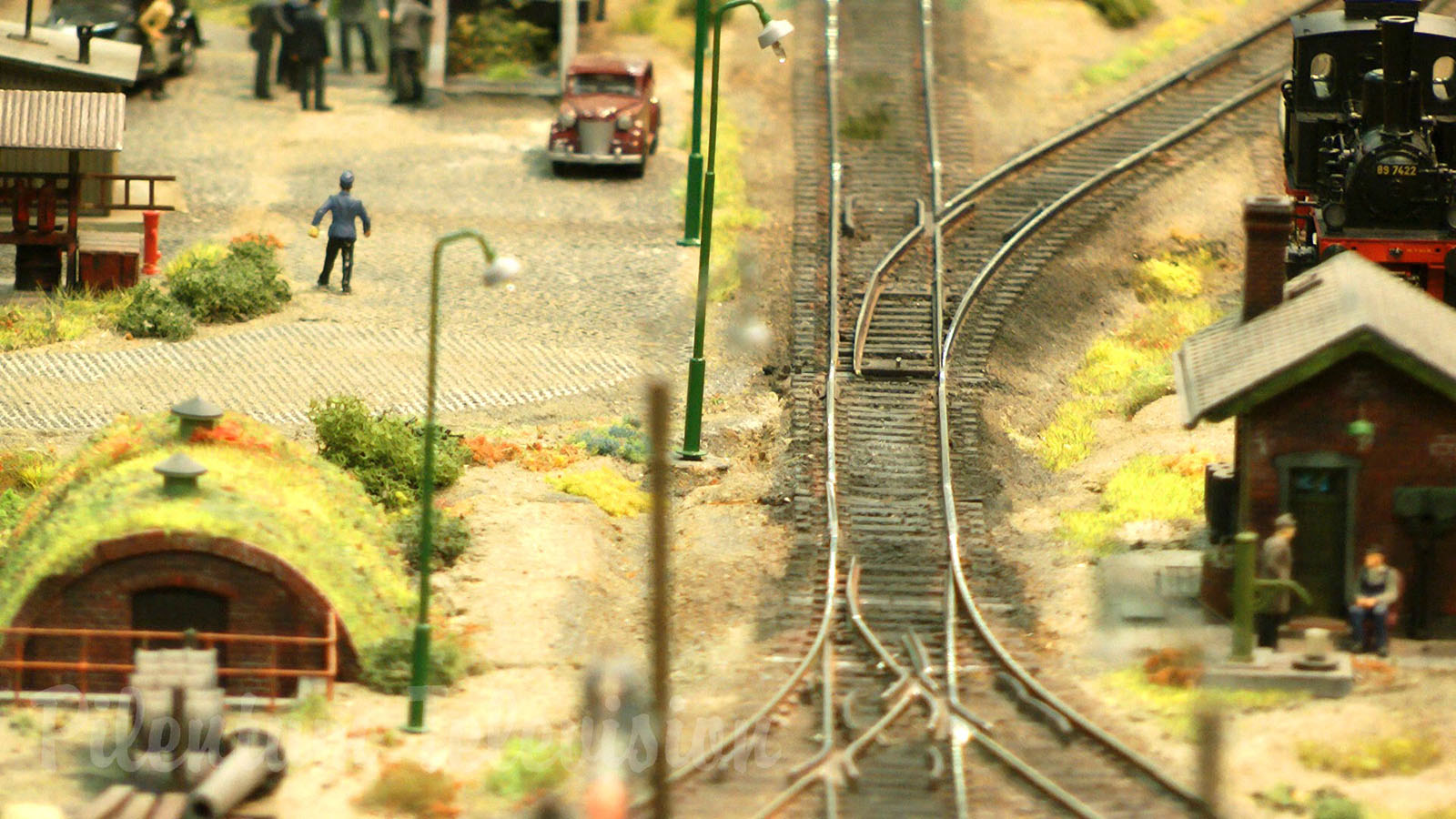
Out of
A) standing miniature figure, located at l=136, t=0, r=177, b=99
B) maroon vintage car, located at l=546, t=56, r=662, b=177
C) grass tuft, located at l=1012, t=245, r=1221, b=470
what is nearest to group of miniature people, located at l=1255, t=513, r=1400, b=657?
grass tuft, located at l=1012, t=245, r=1221, b=470

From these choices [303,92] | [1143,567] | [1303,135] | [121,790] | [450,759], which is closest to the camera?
[121,790]

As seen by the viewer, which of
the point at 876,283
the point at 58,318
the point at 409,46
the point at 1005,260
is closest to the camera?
the point at 58,318

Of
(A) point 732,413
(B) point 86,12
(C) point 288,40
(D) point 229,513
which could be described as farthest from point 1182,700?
(B) point 86,12

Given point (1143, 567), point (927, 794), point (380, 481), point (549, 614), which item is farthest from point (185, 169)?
point (927, 794)

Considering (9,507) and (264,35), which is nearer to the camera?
(9,507)

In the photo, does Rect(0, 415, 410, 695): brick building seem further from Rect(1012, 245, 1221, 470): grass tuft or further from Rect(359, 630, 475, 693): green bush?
Rect(1012, 245, 1221, 470): grass tuft

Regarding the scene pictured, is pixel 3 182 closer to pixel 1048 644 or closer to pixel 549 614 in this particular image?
pixel 549 614

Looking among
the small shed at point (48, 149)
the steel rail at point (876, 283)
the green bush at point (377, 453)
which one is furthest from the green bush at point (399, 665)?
the small shed at point (48, 149)

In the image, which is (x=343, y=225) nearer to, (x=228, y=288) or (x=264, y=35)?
(x=228, y=288)
